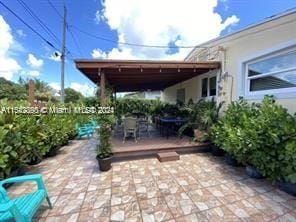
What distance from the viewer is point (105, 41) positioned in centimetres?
1570

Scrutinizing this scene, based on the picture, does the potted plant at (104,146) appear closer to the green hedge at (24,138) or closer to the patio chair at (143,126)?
the green hedge at (24,138)

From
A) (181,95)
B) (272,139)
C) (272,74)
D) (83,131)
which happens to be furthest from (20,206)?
(181,95)

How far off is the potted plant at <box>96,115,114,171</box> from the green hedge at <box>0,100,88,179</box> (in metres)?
1.77

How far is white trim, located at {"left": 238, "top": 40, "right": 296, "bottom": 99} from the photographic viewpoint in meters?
4.40

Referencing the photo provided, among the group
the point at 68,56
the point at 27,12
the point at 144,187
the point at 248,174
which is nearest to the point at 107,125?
the point at 144,187

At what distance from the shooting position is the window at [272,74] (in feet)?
14.8

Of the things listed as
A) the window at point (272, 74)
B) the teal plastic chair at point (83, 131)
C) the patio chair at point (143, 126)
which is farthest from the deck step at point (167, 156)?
the teal plastic chair at point (83, 131)

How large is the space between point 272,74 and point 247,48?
1.19 metres

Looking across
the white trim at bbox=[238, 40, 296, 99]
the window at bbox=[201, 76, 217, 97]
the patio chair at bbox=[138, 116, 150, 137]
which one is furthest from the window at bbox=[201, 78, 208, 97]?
the patio chair at bbox=[138, 116, 150, 137]

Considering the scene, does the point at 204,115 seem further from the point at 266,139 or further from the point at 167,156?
the point at 266,139

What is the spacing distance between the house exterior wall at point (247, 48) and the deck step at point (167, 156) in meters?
2.90

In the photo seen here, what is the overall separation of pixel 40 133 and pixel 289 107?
690 cm

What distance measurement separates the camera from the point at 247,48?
5598 mm

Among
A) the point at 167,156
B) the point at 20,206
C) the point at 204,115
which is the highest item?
the point at 204,115
